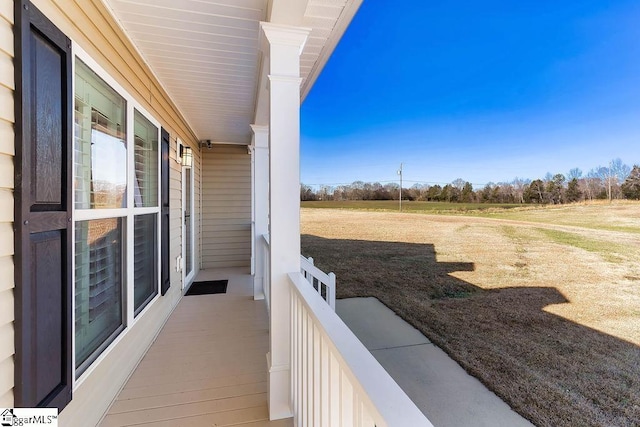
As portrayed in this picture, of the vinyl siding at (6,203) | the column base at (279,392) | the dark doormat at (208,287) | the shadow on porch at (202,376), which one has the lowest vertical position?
the shadow on porch at (202,376)

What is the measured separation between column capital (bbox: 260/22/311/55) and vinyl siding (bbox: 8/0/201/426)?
98 centimetres

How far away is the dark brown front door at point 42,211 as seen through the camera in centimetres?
101

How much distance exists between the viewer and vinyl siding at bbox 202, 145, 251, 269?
5.51 m

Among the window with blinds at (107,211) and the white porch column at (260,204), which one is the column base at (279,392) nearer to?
the window with blinds at (107,211)

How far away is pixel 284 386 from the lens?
5.54ft

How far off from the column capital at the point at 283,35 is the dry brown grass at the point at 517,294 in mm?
3368

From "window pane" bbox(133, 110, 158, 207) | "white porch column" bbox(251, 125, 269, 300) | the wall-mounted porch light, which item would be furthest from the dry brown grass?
"window pane" bbox(133, 110, 158, 207)

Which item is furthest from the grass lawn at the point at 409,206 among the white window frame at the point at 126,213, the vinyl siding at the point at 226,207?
the white window frame at the point at 126,213

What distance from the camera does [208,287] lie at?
4387 mm

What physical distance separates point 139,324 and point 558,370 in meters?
4.38

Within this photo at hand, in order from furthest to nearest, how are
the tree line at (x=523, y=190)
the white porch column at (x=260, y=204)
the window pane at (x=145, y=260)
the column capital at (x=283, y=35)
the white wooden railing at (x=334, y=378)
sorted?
the tree line at (x=523, y=190) → the white porch column at (x=260, y=204) → the window pane at (x=145, y=260) → the column capital at (x=283, y=35) → the white wooden railing at (x=334, y=378)

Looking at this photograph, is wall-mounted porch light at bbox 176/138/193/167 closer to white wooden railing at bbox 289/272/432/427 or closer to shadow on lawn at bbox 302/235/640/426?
white wooden railing at bbox 289/272/432/427

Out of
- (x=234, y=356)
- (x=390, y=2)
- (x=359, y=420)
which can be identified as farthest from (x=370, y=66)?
(x=359, y=420)

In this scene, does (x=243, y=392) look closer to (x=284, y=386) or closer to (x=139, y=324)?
(x=284, y=386)
